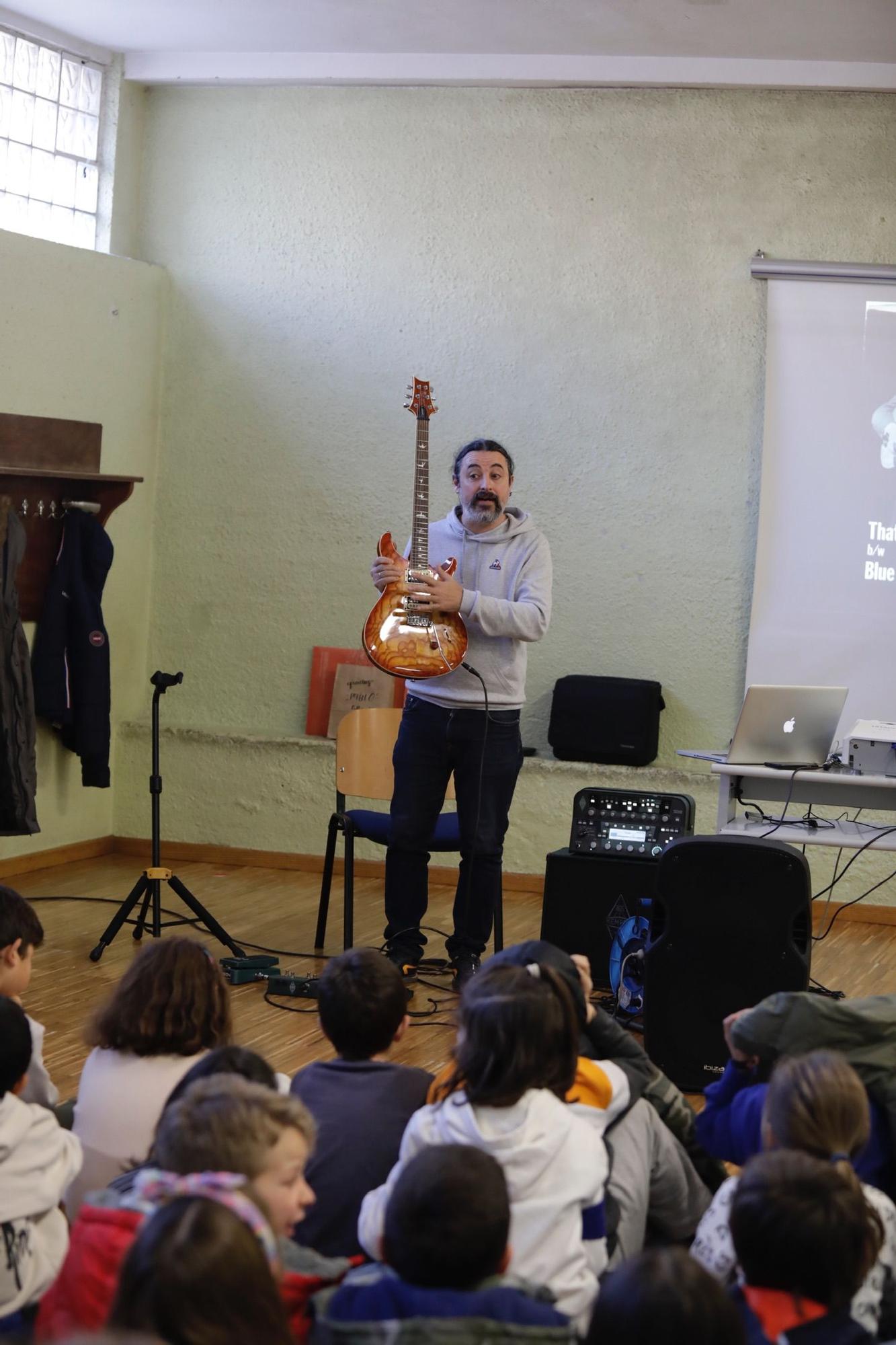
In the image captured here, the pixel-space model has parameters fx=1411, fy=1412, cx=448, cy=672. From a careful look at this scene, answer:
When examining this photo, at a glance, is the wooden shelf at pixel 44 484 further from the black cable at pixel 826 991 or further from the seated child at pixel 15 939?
the black cable at pixel 826 991

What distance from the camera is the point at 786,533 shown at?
5.75 m

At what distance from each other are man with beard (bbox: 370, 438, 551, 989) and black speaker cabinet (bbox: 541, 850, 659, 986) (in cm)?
23

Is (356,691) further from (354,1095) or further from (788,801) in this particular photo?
(354,1095)

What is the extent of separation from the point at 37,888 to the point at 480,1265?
169 inches

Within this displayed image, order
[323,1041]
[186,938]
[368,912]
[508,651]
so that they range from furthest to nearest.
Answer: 1. [368,912]
2. [508,651]
3. [323,1041]
4. [186,938]

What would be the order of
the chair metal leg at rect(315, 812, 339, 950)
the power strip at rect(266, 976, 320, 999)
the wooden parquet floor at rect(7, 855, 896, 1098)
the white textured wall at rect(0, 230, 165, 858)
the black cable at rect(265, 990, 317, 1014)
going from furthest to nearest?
the white textured wall at rect(0, 230, 165, 858)
the chair metal leg at rect(315, 812, 339, 950)
the power strip at rect(266, 976, 320, 999)
the black cable at rect(265, 990, 317, 1014)
the wooden parquet floor at rect(7, 855, 896, 1098)

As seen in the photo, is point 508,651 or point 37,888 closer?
point 508,651

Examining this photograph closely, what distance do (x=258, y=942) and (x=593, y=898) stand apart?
129cm

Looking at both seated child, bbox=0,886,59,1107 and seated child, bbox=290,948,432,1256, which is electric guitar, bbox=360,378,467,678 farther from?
seated child, bbox=290,948,432,1256

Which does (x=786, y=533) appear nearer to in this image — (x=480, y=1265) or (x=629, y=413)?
(x=629, y=413)

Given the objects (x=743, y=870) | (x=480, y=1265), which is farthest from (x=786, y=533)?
(x=480, y=1265)

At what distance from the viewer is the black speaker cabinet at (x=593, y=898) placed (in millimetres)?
4090

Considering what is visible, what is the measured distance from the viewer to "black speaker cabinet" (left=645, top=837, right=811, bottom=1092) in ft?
10.8

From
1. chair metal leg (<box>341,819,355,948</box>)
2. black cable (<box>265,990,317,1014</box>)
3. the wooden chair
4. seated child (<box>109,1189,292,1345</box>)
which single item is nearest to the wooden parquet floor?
black cable (<box>265,990,317,1014</box>)
